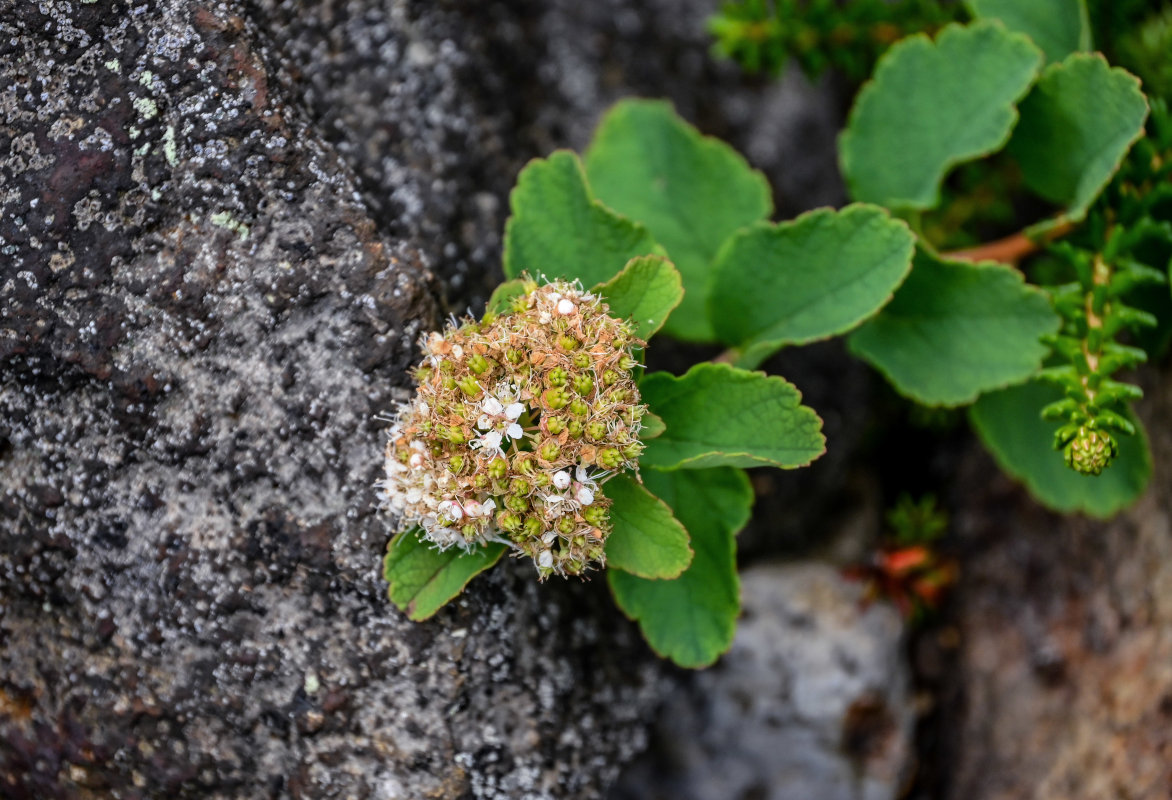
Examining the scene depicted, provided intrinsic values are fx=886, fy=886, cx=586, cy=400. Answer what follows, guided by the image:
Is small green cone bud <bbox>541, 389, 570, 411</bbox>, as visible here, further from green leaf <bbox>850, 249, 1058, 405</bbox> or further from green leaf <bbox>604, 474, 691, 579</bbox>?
green leaf <bbox>850, 249, 1058, 405</bbox>

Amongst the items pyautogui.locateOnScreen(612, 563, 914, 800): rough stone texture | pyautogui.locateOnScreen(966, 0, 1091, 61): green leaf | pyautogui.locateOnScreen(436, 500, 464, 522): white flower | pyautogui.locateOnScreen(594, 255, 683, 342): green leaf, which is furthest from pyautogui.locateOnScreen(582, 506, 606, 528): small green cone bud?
pyautogui.locateOnScreen(966, 0, 1091, 61): green leaf

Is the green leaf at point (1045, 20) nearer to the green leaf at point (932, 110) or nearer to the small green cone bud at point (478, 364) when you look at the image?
the green leaf at point (932, 110)

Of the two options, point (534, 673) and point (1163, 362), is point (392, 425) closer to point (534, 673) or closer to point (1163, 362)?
point (534, 673)

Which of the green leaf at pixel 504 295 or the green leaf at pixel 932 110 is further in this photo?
the green leaf at pixel 932 110

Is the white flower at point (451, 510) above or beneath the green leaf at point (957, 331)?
above

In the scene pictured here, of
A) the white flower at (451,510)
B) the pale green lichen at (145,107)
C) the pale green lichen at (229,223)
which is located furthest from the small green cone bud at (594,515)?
the pale green lichen at (145,107)

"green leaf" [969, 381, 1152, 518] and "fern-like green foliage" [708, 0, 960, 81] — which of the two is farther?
Answer: "fern-like green foliage" [708, 0, 960, 81]
